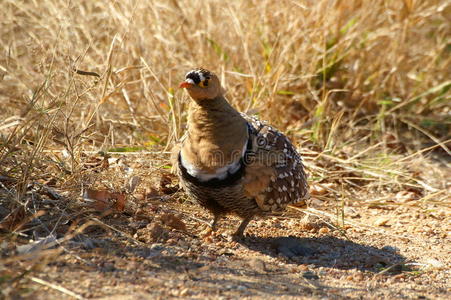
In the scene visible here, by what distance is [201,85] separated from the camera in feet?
11.6

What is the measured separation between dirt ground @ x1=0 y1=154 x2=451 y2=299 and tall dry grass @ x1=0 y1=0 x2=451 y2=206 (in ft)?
2.44

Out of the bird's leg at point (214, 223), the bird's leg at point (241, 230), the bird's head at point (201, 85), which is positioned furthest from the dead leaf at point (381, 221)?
the bird's head at point (201, 85)

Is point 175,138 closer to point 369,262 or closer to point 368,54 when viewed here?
point 369,262

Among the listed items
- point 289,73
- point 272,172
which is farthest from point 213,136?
point 289,73

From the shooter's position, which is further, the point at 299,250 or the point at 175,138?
the point at 175,138

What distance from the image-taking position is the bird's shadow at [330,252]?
372 cm

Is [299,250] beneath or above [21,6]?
beneath

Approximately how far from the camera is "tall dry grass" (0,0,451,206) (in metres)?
5.21

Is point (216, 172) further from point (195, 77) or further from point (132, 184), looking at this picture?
point (132, 184)

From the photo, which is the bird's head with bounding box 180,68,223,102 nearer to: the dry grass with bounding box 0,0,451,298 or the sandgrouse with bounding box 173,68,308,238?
the sandgrouse with bounding box 173,68,308,238

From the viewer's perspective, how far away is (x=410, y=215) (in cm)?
481

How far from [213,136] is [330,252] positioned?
3.58ft

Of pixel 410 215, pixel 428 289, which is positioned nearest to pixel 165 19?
A: pixel 410 215

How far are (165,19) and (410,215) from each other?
305 centimetres
